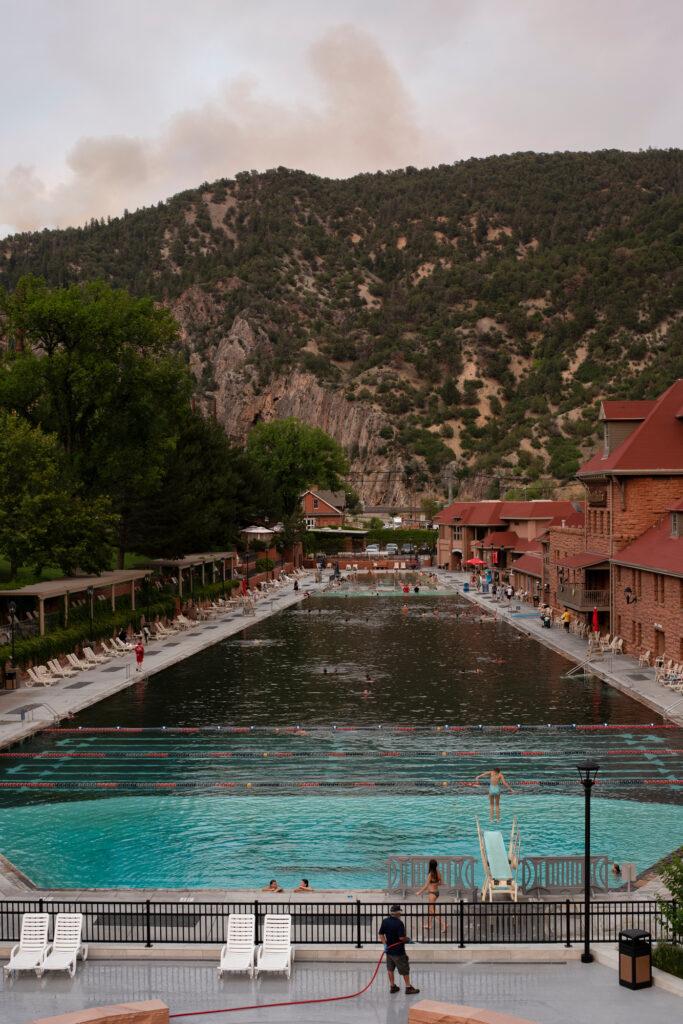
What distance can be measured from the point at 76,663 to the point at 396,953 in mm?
32334

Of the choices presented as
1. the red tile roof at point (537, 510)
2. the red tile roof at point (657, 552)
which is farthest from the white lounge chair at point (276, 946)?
the red tile roof at point (537, 510)

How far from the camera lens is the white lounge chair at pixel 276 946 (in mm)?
14867

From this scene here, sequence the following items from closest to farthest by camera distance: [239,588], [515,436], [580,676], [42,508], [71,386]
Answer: [580,676]
[42,508]
[71,386]
[239,588]
[515,436]

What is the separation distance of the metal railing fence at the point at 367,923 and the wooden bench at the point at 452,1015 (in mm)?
2464

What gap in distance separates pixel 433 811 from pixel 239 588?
59.6m

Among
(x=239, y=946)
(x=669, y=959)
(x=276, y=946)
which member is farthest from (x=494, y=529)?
(x=239, y=946)

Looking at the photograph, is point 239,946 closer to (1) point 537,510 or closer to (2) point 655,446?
(2) point 655,446

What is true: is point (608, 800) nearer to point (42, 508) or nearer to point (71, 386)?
point (42, 508)

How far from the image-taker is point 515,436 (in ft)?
596

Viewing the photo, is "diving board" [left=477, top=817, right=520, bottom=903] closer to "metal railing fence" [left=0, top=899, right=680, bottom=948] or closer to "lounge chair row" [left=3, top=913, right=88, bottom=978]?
"metal railing fence" [left=0, top=899, right=680, bottom=948]

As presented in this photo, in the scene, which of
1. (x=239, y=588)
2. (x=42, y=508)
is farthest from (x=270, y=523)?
(x=42, y=508)

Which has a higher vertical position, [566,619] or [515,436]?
[515,436]

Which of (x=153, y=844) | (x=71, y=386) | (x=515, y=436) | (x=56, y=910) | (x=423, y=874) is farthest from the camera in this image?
(x=515, y=436)

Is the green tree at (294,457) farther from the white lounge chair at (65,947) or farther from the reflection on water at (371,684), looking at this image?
the white lounge chair at (65,947)
